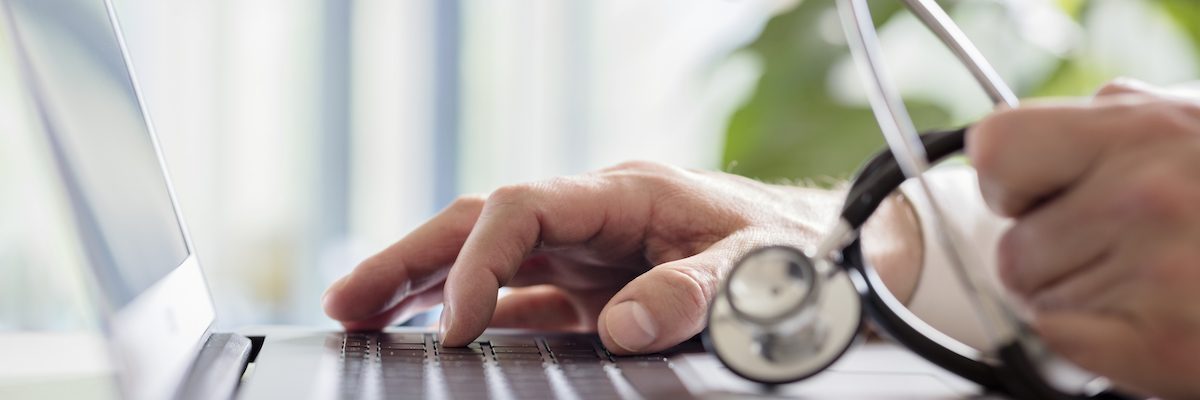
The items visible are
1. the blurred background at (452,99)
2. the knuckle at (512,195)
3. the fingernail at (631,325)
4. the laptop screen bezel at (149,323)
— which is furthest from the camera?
the blurred background at (452,99)

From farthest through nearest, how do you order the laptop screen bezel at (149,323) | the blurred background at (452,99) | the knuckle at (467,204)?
1. the blurred background at (452,99)
2. the knuckle at (467,204)
3. the laptop screen bezel at (149,323)

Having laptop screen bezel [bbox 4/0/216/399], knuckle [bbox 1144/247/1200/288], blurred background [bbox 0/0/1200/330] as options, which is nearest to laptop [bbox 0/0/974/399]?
laptop screen bezel [bbox 4/0/216/399]

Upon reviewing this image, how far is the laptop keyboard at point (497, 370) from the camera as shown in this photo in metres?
0.44

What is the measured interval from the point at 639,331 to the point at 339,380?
148mm

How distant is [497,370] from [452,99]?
1539 millimetres

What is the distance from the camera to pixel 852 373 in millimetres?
525

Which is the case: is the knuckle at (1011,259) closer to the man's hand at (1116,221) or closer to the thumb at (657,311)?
the man's hand at (1116,221)

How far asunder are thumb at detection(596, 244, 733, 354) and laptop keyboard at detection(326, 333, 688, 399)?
0.04 ft

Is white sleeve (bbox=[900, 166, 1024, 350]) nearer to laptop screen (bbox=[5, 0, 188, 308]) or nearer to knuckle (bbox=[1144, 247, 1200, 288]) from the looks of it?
knuckle (bbox=[1144, 247, 1200, 288])

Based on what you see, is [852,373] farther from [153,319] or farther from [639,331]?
[153,319]

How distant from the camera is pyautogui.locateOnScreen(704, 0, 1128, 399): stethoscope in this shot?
1.29 feet

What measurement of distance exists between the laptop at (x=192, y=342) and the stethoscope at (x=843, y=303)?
37 mm

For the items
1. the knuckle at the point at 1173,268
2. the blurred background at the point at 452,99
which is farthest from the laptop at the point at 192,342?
the blurred background at the point at 452,99

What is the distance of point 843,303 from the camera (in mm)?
409
